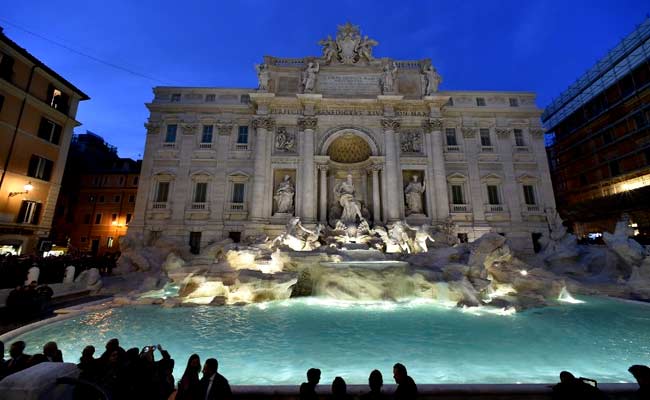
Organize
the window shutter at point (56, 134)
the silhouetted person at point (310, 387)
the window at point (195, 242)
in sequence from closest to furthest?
the silhouetted person at point (310, 387) → the window shutter at point (56, 134) → the window at point (195, 242)

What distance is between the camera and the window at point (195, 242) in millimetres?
19781

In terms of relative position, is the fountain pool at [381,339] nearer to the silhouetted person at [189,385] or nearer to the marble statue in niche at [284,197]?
the silhouetted person at [189,385]

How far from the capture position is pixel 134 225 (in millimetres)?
19766

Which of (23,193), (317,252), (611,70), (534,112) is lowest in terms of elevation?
(317,252)

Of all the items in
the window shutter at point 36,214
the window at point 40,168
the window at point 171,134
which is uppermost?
the window at point 171,134

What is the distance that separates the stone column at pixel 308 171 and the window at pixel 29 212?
16.1 metres

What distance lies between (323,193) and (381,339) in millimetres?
14212

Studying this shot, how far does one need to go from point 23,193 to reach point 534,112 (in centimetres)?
3513

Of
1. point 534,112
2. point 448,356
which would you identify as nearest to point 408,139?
point 534,112

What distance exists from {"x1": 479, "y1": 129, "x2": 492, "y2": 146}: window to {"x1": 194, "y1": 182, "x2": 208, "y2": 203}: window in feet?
70.7

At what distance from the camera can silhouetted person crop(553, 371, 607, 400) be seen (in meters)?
2.75

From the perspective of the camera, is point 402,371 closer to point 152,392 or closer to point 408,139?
point 152,392

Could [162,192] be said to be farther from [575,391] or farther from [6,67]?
[575,391]

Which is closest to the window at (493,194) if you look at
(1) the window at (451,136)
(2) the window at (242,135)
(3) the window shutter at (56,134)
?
(1) the window at (451,136)
